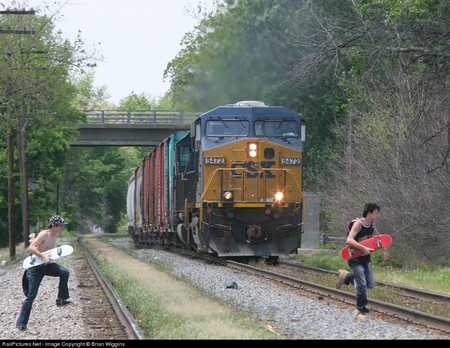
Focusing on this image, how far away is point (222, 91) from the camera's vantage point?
33906 mm

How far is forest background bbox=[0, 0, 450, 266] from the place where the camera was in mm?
19078

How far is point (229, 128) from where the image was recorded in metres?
20.5

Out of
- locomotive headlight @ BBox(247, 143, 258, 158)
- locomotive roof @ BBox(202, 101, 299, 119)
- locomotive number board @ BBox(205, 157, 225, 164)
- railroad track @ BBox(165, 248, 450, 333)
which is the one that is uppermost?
locomotive roof @ BBox(202, 101, 299, 119)

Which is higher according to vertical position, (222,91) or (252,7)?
(252,7)

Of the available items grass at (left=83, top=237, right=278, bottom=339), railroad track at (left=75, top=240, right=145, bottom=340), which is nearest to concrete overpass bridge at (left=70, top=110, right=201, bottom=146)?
railroad track at (left=75, top=240, right=145, bottom=340)

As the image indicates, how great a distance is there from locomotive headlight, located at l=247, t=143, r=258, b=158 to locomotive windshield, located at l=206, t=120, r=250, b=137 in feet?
1.27

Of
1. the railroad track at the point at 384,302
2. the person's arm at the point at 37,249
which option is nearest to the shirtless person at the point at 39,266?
the person's arm at the point at 37,249

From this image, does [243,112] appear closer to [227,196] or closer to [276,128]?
[276,128]

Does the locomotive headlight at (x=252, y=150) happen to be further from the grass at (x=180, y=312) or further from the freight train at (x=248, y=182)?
the grass at (x=180, y=312)

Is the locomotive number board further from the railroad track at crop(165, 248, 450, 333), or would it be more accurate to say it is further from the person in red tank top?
the person in red tank top
